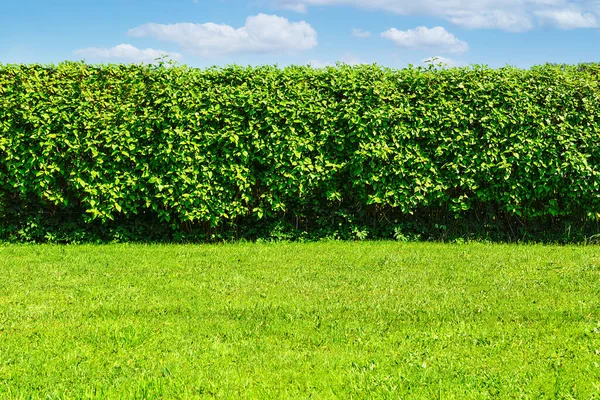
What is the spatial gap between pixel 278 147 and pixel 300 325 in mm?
4122

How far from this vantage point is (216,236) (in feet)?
31.2

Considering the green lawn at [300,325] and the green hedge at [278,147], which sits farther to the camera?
the green hedge at [278,147]

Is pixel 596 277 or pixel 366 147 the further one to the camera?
pixel 366 147

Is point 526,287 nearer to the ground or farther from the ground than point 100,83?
nearer to the ground

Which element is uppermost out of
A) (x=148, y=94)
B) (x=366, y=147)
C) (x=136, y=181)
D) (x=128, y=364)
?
(x=148, y=94)

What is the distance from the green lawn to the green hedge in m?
1.26

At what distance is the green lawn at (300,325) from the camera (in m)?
4.28

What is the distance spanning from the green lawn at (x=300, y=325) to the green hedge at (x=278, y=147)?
1256 millimetres

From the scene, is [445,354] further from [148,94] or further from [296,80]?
[148,94]

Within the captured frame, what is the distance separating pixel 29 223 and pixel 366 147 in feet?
17.6

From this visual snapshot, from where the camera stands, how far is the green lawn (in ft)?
14.0

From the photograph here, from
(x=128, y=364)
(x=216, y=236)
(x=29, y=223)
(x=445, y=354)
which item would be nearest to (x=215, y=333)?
(x=128, y=364)

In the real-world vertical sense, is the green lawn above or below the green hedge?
below

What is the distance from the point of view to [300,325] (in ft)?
17.6
